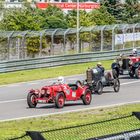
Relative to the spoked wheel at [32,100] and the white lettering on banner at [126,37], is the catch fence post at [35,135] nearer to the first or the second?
the spoked wheel at [32,100]

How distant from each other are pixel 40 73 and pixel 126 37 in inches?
505

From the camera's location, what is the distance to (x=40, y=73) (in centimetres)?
3331

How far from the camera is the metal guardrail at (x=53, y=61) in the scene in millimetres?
33188

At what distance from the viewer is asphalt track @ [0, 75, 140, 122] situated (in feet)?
61.5

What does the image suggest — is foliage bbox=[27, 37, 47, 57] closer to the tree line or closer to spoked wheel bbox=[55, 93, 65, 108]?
the tree line

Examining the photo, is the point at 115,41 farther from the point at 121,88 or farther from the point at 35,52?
the point at 121,88

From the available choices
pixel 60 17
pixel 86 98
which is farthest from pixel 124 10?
pixel 86 98

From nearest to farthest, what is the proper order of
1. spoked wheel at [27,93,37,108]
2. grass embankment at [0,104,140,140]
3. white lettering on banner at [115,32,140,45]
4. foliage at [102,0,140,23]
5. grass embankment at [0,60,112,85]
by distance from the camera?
grass embankment at [0,104,140,140] < spoked wheel at [27,93,37,108] < grass embankment at [0,60,112,85] < white lettering on banner at [115,32,140,45] < foliage at [102,0,140,23]

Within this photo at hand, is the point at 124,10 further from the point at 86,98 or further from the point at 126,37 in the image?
the point at 86,98

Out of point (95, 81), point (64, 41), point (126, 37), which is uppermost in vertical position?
point (126, 37)

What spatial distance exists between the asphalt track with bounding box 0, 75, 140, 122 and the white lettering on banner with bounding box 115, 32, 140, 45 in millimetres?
14035

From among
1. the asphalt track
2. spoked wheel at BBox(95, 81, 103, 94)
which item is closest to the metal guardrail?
the asphalt track

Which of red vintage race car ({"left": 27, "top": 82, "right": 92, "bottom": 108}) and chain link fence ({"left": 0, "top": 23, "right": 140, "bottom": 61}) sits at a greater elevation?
chain link fence ({"left": 0, "top": 23, "right": 140, "bottom": 61})

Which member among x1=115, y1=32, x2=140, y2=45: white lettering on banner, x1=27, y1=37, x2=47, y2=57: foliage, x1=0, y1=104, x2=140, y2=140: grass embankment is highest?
x1=115, y1=32, x2=140, y2=45: white lettering on banner
